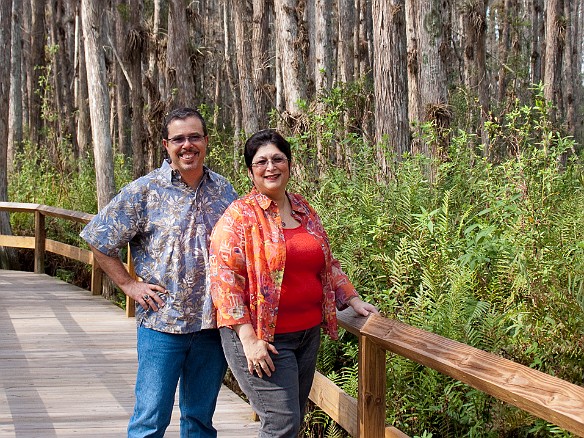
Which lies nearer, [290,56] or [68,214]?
[68,214]

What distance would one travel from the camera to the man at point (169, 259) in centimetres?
383

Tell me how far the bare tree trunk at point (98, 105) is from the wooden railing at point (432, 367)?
812 centimetres

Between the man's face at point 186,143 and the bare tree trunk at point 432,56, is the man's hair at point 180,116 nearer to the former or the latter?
the man's face at point 186,143

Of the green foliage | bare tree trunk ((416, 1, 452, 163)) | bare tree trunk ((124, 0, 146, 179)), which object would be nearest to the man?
the green foliage

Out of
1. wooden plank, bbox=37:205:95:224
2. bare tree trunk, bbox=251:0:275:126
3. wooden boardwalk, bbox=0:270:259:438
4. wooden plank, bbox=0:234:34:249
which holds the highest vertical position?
bare tree trunk, bbox=251:0:275:126

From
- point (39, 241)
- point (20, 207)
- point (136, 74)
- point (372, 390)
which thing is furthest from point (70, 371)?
point (136, 74)

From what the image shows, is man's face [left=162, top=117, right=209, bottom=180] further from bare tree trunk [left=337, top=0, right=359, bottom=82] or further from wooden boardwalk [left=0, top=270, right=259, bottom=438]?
bare tree trunk [left=337, top=0, right=359, bottom=82]

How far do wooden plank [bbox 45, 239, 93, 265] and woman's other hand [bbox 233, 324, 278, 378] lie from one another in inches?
307

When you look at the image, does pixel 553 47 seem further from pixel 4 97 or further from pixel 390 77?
pixel 4 97

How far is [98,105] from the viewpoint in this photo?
12664mm

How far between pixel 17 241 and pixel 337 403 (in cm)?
984

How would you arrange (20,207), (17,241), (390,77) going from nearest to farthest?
(390,77)
(20,207)
(17,241)

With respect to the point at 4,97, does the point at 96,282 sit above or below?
below

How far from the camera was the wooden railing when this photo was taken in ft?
8.26
